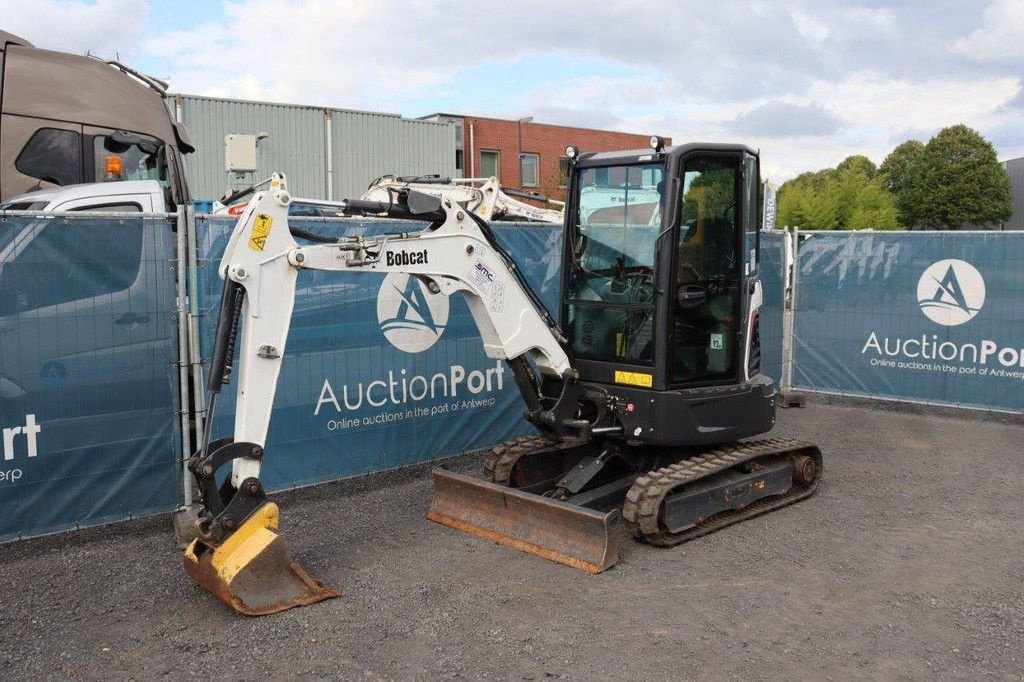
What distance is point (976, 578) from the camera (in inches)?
225

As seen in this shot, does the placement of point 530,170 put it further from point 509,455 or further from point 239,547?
point 239,547

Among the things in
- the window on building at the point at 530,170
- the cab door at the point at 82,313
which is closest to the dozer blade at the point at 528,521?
the cab door at the point at 82,313

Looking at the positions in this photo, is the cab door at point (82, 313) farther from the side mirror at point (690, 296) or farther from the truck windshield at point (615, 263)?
the side mirror at point (690, 296)

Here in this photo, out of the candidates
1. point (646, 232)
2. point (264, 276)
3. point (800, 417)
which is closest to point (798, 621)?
point (646, 232)

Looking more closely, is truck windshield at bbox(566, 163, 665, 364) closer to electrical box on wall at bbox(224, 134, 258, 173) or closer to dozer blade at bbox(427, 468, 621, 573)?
dozer blade at bbox(427, 468, 621, 573)

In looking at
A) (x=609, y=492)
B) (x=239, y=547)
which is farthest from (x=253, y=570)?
(x=609, y=492)

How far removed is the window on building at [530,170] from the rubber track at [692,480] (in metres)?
30.9

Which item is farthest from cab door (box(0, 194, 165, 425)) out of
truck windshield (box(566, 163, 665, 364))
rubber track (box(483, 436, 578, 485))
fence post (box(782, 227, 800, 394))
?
fence post (box(782, 227, 800, 394))

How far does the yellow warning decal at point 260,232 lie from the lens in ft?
16.9

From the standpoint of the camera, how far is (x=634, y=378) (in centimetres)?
664

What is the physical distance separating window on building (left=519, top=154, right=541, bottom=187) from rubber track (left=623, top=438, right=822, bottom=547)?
3089cm

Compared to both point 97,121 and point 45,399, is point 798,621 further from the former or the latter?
point 97,121

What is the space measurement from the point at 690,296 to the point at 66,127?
7718 millimetres

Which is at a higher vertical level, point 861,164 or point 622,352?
point 861,164
